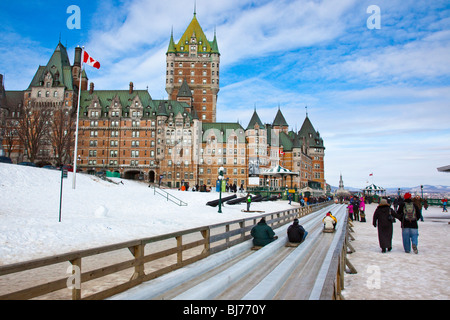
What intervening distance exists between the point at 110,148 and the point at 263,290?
78546mm

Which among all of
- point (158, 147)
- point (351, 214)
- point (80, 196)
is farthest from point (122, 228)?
point (158, 147)

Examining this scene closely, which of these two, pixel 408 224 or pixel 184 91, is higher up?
Answer: pixel 184 91

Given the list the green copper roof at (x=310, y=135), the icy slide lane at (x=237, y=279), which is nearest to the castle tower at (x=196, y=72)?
the green copper roof at (x=310, y=135)

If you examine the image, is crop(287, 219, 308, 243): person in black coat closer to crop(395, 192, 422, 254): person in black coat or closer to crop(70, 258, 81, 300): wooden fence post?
crop(395, 192, 422, 254): person in black coat

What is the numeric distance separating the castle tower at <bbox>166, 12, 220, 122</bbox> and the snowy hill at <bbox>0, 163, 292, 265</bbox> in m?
64.9

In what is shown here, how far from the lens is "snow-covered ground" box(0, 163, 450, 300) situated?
25.0 feet

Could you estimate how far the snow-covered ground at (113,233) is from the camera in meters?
7.61

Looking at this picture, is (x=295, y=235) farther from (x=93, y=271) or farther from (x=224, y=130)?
(x=224, y=130)

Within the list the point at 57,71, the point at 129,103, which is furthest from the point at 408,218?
the point at 57,71

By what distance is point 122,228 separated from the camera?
15.8 meters

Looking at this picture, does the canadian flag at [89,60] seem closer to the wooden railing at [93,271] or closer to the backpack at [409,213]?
the wooden railing at [93,271]

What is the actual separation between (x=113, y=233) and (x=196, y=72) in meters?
90.0

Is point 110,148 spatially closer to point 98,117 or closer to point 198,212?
point 98,117

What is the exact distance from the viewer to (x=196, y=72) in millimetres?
99875
